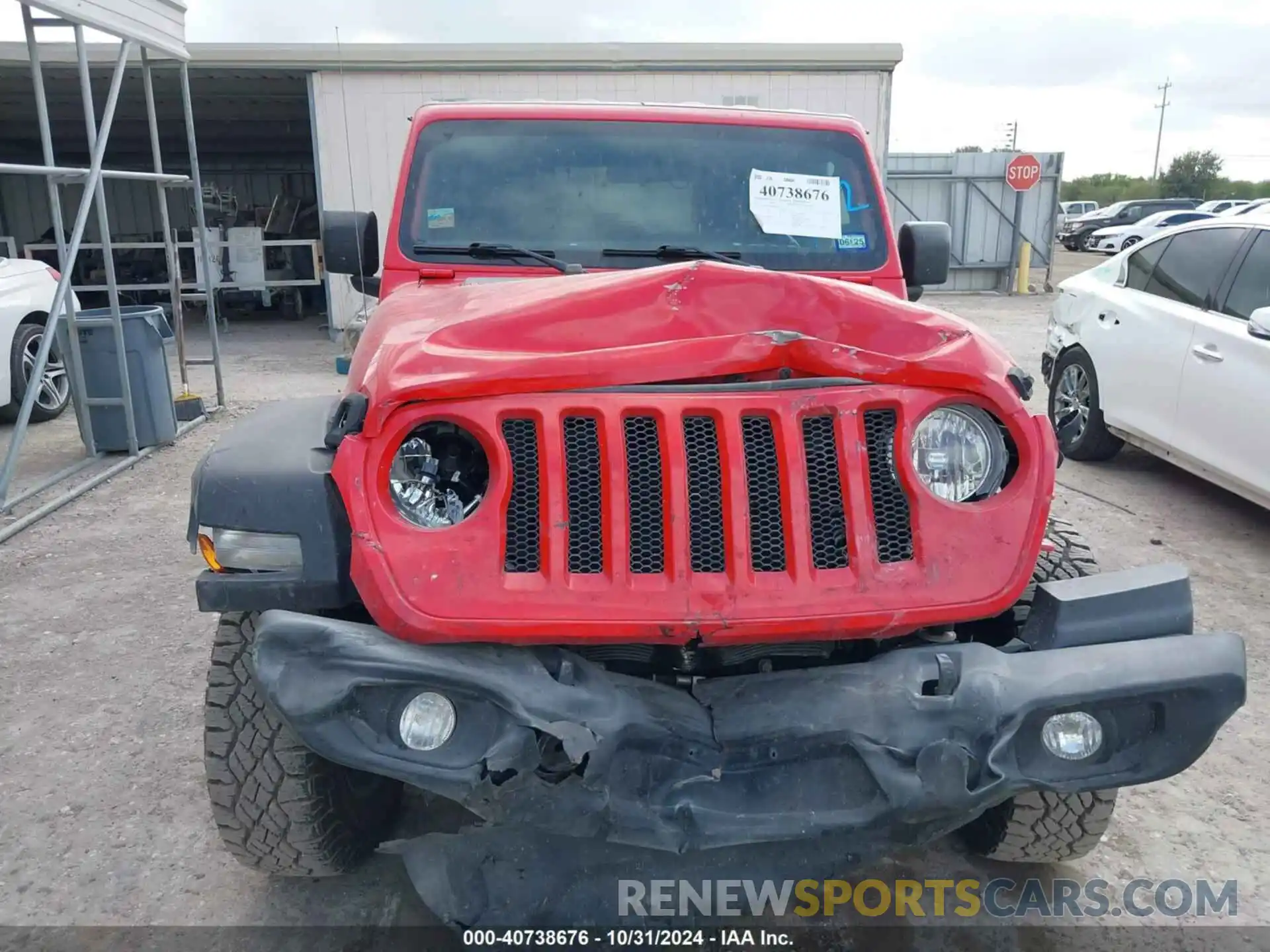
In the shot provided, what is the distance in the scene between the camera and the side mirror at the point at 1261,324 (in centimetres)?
442

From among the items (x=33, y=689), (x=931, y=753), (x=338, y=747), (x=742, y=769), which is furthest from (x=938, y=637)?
(x=33, y=689)

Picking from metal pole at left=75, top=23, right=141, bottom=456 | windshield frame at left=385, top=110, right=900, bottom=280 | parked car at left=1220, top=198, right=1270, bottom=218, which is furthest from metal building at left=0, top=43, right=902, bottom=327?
windshield frame at left=385, top=110, right=900, bottom=280

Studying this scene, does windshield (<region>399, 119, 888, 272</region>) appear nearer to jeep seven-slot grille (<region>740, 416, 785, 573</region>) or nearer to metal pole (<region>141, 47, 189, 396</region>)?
jeep seven-slot grille (<region>740, 416, 785, 573</region>)

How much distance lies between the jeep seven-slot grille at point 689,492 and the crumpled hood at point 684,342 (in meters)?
0.10

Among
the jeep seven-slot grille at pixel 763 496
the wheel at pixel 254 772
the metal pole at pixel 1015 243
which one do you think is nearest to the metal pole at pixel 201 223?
the wheel at pixel 254 772

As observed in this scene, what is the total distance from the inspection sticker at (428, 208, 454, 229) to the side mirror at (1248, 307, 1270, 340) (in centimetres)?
351

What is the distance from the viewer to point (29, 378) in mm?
7539

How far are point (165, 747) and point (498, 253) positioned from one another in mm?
2015

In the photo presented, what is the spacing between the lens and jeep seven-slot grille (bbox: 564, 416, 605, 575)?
199cm

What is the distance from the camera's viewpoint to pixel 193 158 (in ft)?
28.2

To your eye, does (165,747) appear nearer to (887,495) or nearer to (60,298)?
(887,495)

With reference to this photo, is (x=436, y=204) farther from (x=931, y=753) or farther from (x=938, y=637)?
(x=931, y=753)

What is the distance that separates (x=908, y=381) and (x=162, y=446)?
6873mm

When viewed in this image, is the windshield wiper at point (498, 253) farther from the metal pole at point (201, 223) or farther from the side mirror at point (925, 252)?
the metal pole at point (201, 223)
